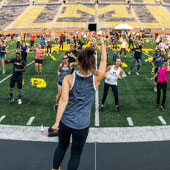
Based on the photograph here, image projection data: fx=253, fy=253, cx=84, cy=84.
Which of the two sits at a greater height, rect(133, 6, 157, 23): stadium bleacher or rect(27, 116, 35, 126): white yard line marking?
rect(133, 6, 157, 23): stadium bleacher

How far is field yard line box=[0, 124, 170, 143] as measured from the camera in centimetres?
596

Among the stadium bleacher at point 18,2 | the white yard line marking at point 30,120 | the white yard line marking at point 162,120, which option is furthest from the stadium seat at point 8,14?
the white yard line marking at point 162,120

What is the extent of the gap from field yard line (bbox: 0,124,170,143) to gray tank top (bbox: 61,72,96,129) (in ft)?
8.77

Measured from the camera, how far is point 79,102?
3266 millimetres

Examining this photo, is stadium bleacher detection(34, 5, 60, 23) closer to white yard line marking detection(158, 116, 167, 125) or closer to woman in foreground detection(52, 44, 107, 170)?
white yard line marking detection(158, 116, 167, 125)

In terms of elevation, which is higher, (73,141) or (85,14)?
(85,14)

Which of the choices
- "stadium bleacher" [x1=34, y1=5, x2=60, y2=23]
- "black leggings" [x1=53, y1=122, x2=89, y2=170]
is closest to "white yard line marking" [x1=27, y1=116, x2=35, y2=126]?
"black leggings" [x1=53, y1=122, x2=89, y2=170]

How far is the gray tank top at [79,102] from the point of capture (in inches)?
126

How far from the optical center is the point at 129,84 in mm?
12227

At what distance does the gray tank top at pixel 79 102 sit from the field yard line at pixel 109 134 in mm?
2672

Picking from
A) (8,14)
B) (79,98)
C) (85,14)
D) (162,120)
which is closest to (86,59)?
(79,98)

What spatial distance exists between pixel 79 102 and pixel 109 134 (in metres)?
3.29

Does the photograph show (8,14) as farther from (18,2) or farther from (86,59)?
(86,59)

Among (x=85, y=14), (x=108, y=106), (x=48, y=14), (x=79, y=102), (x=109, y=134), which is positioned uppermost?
(x=48, y=14)
